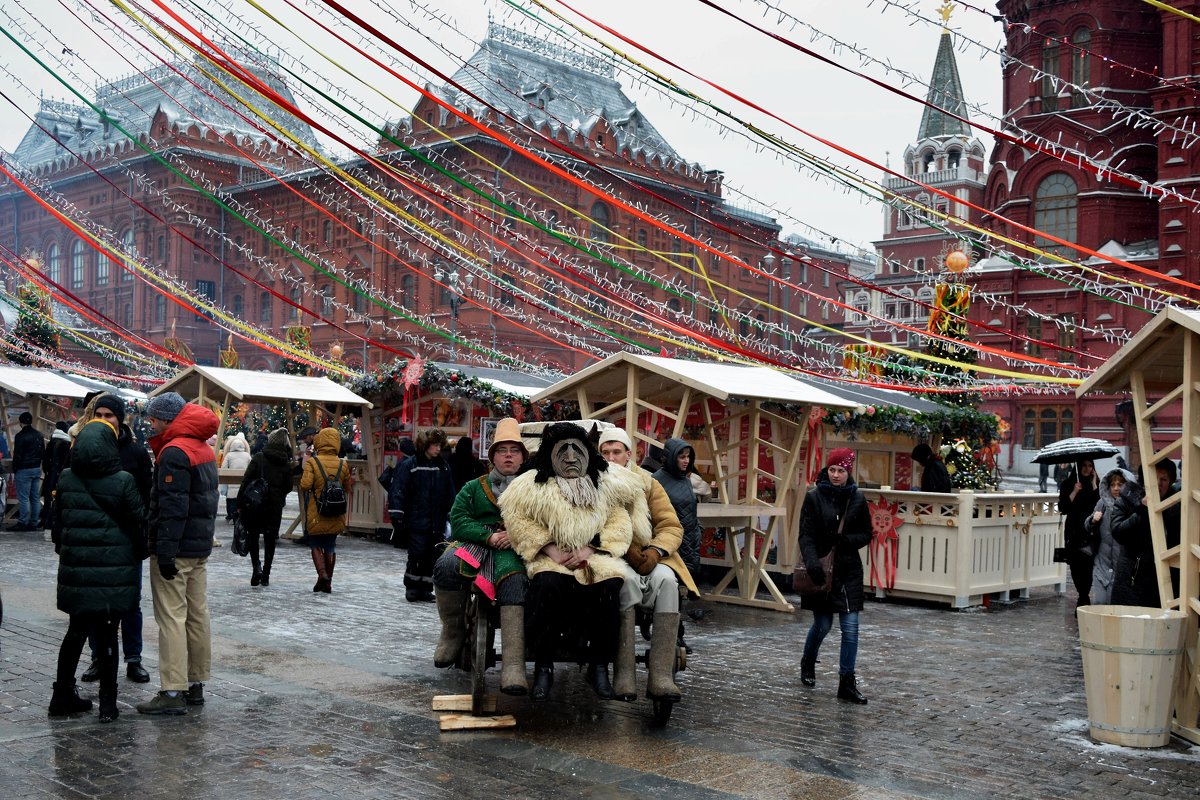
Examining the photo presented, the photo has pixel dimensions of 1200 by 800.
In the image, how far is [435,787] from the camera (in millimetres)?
6395

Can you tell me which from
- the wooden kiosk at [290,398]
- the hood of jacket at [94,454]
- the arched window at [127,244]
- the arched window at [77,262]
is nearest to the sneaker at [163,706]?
the hood of jacket at [94,454]

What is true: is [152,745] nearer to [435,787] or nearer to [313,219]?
[435,787]

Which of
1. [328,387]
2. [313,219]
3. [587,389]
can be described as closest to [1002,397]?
[313,219]

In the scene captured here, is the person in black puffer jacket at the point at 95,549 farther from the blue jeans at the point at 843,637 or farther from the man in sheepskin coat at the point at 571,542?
the blue jeans at the point at 843,637

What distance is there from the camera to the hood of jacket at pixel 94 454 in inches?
296

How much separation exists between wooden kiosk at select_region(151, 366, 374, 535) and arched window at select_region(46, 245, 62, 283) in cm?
5107

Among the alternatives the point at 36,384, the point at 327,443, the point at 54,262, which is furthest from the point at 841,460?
the point at 54,262

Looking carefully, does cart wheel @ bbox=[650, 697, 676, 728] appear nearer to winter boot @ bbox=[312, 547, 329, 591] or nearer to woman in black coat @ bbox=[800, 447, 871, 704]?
woman in black coat @ bbox=[800, 447, 871, 704]

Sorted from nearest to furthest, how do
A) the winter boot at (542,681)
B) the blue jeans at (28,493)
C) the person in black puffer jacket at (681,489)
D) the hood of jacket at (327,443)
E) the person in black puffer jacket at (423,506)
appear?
the winter boot at (542,681)
the person in black puffer jacket at (681,489)
the person in black puffer jacket at (423,506)
the hood of jacket at (327,443)
the blue jeans at (28,493)

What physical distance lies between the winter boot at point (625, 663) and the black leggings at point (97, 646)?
9.61 ft

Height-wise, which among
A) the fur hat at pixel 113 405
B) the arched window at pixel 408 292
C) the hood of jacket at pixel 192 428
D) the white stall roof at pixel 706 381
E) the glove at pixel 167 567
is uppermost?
the arched window at pixel 408 292

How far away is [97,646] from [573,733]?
286cm

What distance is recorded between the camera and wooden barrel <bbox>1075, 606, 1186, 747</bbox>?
25.2 ft

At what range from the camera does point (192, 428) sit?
26.4ft
